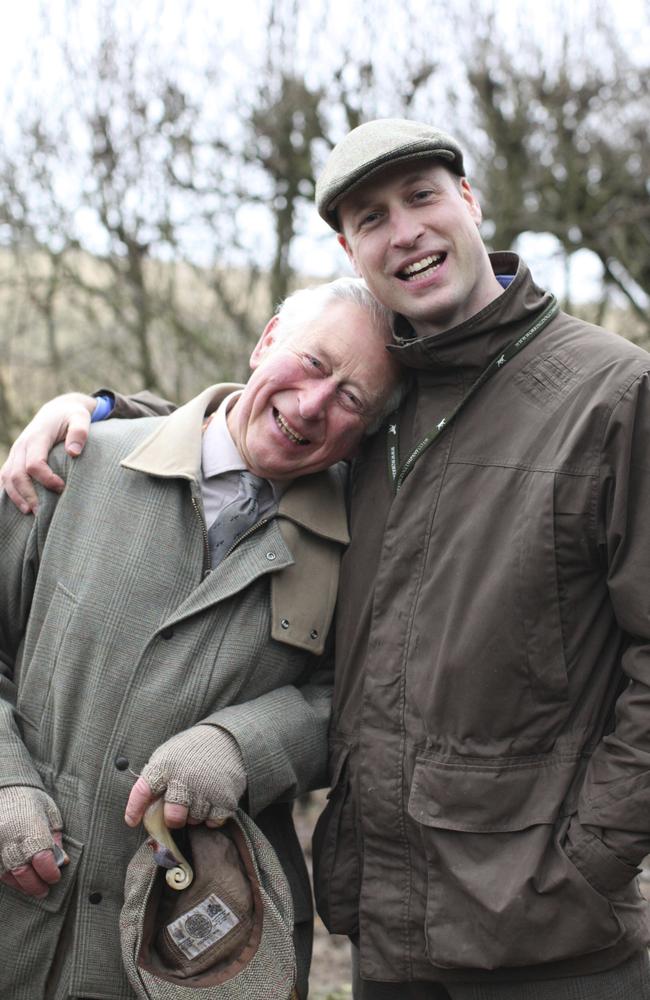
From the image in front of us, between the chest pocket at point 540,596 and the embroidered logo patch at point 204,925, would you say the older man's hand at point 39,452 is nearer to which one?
the embroidered logo patch at point 204,925

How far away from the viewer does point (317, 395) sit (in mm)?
2584

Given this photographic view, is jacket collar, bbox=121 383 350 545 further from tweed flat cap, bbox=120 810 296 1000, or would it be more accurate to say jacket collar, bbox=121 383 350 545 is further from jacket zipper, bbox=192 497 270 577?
tweed flat cap, bbox=120 810 296 1000

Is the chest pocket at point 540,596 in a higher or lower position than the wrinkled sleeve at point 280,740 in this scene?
higher

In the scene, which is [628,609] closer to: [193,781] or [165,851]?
[193,781]

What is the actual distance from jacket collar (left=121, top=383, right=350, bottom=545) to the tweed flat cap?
2.42 feet

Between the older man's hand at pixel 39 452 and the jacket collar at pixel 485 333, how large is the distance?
34.8 inches

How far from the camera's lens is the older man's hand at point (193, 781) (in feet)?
7.40

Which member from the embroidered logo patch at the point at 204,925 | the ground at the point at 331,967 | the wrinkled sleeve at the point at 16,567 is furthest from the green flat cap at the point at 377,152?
the ground at the point at 331,967

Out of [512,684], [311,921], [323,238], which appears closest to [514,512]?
[512,684]

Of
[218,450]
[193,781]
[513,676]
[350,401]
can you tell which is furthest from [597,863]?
[218,450]

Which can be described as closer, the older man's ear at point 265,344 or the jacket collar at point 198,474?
the jacket collar at point 198,474

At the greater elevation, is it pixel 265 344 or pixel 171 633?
pixel 265 344

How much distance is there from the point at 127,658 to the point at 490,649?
869 millimetres

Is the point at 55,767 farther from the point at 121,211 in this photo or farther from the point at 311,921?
the point at 121,211
